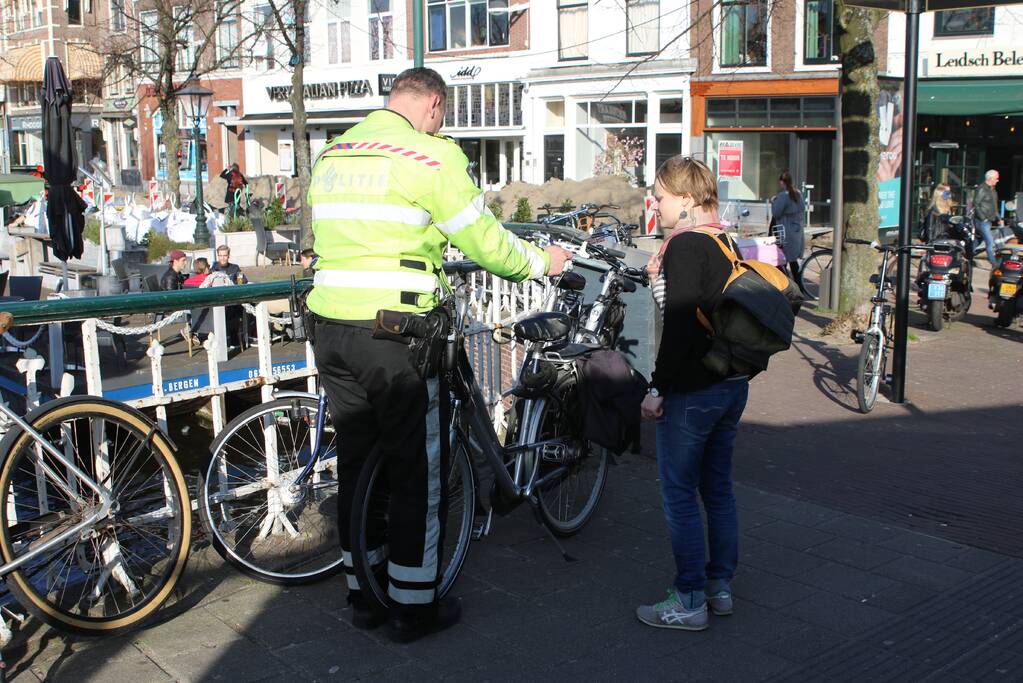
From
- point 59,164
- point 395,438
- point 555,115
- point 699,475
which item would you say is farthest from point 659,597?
point 555,115

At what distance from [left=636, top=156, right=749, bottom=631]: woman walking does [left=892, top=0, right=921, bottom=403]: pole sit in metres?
4.64

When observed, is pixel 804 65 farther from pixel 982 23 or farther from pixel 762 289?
pixel 762 289

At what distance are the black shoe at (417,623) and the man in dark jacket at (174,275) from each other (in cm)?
Result: 995

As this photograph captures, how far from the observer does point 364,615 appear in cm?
397

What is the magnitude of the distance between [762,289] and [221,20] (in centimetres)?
2260

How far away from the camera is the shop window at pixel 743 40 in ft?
89.2

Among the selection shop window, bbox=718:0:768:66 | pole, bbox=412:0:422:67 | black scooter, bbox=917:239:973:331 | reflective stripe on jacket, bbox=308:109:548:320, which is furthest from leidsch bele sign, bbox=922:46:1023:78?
reflective stripe on jacket, bbox=308:109:548:320

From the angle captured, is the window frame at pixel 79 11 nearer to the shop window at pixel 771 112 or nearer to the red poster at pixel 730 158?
the shop window at pixel 771 112

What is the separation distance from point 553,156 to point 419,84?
29487 millimetres

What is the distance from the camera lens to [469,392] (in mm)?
4203

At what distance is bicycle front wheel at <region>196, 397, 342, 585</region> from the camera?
429cm

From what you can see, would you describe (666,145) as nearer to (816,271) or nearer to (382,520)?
(816,271)

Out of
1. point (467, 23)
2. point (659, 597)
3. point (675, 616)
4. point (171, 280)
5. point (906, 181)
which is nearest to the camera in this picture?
point (675, 616)

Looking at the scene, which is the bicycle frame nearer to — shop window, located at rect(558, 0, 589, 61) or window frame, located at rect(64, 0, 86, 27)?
shop window, located at rect(558, 0, 589, 61)
